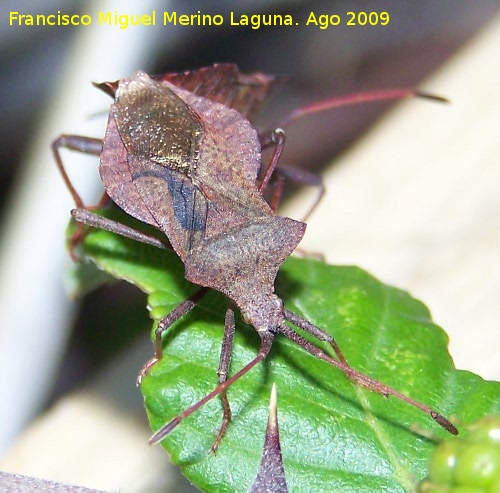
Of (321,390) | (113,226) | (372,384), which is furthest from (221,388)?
(113,226)

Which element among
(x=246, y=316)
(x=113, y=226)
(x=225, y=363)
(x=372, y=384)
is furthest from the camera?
(x=113, y=226)

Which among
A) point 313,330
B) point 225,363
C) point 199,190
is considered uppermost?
point 199,190

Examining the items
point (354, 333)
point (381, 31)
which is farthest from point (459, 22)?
point (354, 333)

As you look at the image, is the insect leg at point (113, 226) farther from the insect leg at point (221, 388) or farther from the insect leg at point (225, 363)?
the insect leg at point (221, 388)

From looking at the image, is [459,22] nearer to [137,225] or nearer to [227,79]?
[227,79]

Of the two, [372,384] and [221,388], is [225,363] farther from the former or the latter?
[372,384]

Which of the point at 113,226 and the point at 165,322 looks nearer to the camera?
the point at 165,322

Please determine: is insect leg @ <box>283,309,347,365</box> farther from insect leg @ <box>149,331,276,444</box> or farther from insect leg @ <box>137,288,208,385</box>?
insect leg @ <box>137,288,208,385</box>

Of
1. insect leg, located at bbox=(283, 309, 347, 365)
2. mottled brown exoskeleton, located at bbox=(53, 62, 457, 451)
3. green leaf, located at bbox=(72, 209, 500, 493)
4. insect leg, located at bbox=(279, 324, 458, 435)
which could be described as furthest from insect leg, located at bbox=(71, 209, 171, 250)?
Answer: insect leg, located at bbox=(279, 324, 458, 435)
